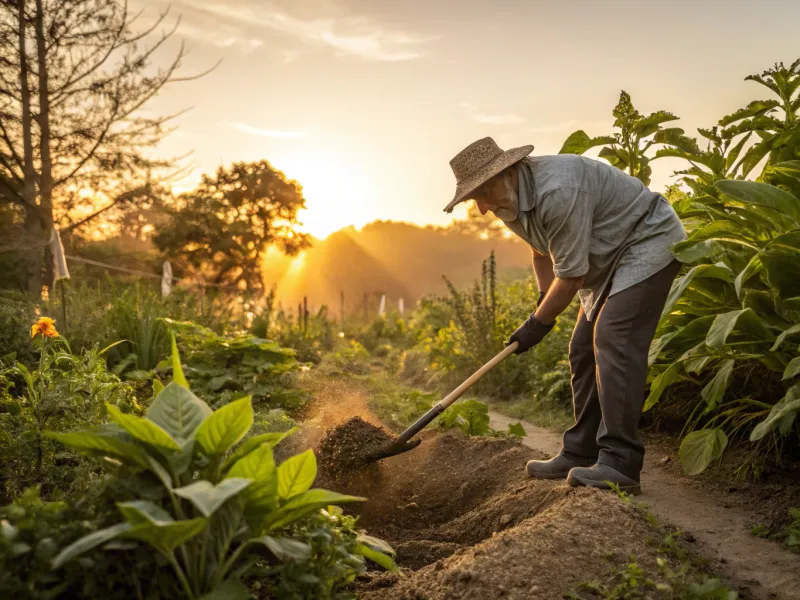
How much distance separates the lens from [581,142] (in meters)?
4.27

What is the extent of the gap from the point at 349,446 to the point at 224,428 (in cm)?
218

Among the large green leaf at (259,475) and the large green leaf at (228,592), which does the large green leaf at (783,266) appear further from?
the large green leaf at (228,592)

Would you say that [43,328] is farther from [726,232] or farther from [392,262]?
[392,262]

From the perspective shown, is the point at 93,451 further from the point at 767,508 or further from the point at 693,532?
the point at 767,508

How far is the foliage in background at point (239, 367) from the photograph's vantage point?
5352 mm

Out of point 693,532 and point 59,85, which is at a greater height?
point 59,85

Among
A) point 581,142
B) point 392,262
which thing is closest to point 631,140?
point 581,142

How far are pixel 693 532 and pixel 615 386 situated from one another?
2.35 ft

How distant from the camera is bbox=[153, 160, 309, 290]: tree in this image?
70.2 feet

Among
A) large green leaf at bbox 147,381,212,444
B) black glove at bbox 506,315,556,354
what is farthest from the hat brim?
large green leaf at bbox 147,381,212,444

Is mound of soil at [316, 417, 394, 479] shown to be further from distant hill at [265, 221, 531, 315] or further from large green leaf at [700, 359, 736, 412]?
distant hill at [265, 221, 531, 315]

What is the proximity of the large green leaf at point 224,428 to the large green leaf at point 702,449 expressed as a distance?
2394mm

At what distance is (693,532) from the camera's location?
2766 mm

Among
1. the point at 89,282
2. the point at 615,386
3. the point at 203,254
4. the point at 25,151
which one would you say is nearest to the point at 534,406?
the point at 615,386
